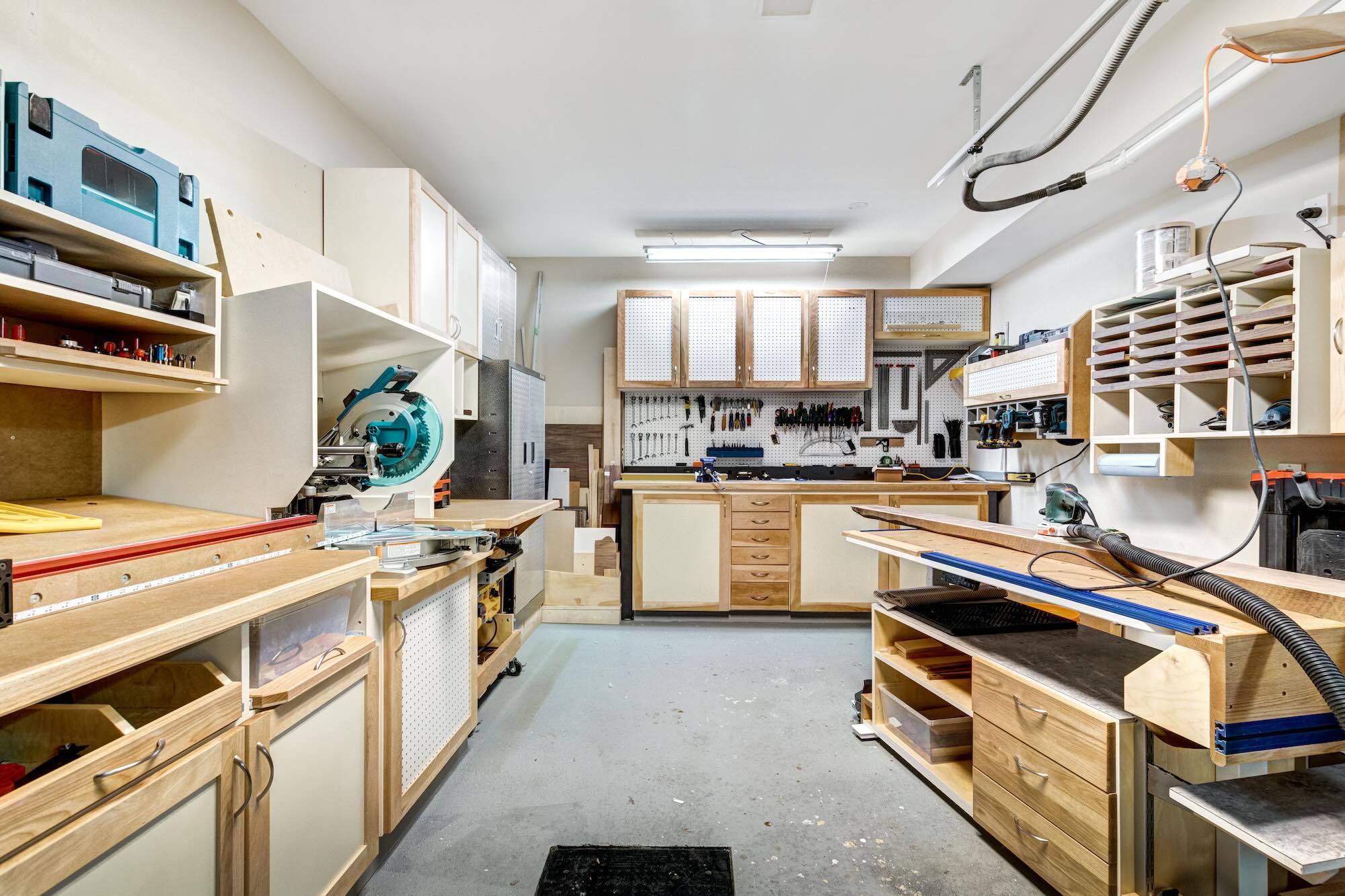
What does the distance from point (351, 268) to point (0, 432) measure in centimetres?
136

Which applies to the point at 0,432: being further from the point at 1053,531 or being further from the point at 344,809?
the point at 1053,531

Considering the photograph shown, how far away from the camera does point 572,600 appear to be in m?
Answer: 3.88

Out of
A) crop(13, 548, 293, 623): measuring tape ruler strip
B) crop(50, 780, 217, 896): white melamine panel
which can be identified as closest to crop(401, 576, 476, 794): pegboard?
crop(13, 548, 293, 623): measuring tape ruler strip

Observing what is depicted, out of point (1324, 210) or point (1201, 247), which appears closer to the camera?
point (1324, 210)

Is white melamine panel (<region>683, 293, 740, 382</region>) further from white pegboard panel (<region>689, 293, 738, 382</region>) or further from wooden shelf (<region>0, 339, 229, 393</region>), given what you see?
wooden shelf (<region>0, 339, 229, 393</region>)

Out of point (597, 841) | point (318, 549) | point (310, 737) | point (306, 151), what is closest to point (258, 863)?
point (310, 737)

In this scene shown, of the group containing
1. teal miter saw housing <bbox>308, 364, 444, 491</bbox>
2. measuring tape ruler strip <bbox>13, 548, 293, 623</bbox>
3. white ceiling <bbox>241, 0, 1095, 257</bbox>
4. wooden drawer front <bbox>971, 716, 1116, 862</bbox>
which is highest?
white ceiling <bbox>241, 0, 1095, 257</bbox>

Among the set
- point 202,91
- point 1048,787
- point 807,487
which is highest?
point 202,91

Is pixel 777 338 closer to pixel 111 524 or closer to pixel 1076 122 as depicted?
pixel 1076 122

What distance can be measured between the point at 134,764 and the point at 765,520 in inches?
132

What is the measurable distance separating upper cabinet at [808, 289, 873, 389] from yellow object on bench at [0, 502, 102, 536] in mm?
3864

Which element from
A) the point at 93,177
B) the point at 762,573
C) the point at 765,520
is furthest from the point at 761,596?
the point at 93,177

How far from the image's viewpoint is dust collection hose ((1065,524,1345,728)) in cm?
92

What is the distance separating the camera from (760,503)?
387cm
